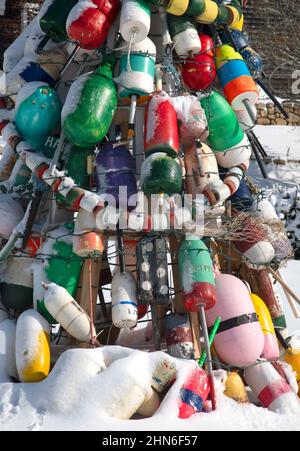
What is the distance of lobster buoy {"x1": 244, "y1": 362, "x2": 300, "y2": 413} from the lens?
3.96m

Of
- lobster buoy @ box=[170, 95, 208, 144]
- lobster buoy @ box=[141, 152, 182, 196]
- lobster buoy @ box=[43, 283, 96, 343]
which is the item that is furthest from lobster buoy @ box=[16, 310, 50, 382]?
lobster buoy @ box=[170, 95, 208, 144]

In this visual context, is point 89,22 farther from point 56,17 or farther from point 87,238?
point 87,238

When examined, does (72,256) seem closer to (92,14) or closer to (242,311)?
(242,311)

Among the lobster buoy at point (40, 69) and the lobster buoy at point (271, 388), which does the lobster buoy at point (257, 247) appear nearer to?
the lobster buoy at point (271, 388)

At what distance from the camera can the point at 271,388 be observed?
4066 mm

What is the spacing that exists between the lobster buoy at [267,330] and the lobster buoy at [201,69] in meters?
1.44

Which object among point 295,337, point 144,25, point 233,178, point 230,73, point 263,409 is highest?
point 144,25

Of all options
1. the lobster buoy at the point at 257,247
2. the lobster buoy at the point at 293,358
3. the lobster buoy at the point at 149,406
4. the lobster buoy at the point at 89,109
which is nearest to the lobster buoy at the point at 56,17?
the lobster buoy at the point at 89,109

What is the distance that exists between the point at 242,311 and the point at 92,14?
6.52ft

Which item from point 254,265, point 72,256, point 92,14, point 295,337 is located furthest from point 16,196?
point 295,337

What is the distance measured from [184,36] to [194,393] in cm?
225

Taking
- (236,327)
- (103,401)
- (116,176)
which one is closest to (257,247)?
(236,327)

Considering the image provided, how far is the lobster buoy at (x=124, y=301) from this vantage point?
4.03 metres

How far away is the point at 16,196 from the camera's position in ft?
15.6
